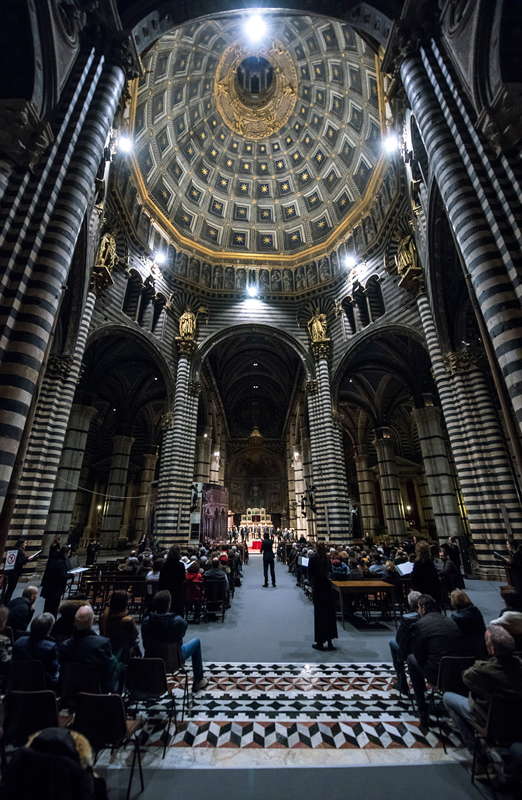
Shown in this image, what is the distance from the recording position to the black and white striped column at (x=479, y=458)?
35.1 ft

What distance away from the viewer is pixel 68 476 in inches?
615

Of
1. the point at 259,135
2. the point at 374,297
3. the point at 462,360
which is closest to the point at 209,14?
the point at 374,297

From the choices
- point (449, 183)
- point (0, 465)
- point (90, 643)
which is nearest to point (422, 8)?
point (449, 183)

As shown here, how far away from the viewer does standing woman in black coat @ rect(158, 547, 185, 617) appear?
618 centimetres

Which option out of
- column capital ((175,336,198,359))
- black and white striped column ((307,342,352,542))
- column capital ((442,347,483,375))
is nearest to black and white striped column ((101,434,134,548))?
column capital ((175,336,198,359))

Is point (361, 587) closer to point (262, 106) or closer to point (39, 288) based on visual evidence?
point (39, 288)

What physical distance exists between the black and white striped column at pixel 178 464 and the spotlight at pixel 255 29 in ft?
73.6

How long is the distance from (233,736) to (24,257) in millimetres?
7841

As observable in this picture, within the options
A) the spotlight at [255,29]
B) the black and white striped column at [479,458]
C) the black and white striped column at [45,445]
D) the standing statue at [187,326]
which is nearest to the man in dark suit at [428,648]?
the black and white striped column at [479,458]

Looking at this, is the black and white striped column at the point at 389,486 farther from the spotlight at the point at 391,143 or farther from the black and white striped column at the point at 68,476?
the black and white striped column at the point at 68,476

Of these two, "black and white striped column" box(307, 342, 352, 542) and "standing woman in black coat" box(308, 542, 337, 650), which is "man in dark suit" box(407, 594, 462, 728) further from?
"black and white striped column" box(307, 342, 352, 542)

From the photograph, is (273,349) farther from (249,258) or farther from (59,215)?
(59,215)

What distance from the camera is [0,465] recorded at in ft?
16.2

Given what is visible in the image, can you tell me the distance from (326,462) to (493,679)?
1558 centimetres
